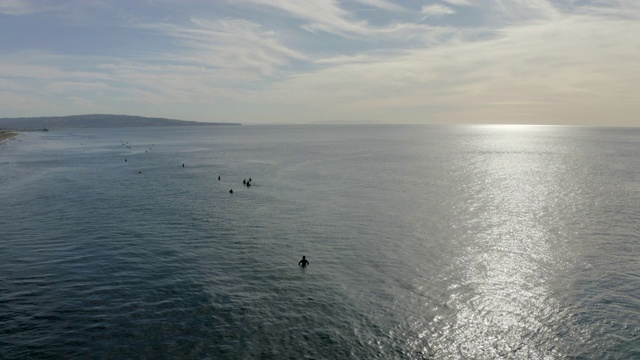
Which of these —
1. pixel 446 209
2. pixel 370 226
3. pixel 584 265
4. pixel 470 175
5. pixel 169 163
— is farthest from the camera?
pixel 169 163

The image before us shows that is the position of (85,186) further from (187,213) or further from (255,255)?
(255,255)

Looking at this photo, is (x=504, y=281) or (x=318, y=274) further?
(x=318, y=274)

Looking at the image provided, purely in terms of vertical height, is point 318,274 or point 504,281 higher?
point 318,274

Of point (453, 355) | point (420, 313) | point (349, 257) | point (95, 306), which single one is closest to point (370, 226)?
point (349, 257)

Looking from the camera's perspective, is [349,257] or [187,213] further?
[187,213]

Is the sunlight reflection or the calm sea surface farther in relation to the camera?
the sunlight reflection

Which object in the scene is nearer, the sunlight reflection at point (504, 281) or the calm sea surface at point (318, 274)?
the calm sea surface at point (318, 274)

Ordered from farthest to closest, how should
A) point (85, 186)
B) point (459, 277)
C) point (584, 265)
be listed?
point (85, 186), point (584, 265), point (459, 277)
